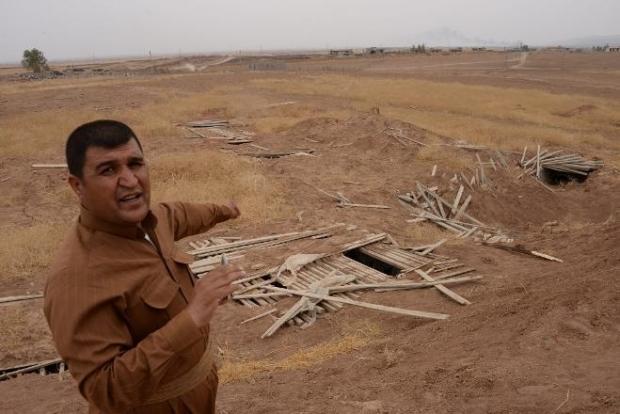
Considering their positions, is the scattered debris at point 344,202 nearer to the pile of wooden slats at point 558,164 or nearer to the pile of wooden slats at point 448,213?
the pile of wooden slats at point 448,213

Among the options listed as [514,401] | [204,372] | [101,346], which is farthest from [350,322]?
[101,346]

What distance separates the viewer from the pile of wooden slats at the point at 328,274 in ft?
23.2

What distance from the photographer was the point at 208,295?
68.8 inches

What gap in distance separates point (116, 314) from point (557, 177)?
17.6 metres

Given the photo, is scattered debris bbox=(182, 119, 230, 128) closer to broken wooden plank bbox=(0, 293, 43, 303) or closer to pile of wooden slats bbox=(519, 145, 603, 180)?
pile of wooden slats bbox=(519, 145, 603, 180)

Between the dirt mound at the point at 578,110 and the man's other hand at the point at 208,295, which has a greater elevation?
the man's other hand at the point at 208,295

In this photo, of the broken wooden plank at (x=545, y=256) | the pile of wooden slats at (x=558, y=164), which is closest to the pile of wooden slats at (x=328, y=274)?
the broken wooden plank at (x=545, y=256)

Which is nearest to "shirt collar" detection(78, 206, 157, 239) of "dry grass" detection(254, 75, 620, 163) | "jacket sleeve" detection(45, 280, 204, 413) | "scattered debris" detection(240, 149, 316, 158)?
"jacket sleeve" detection(45, 280, 204, 413)

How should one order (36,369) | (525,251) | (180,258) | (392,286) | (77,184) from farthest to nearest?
(525,251)
(392,286)
(36,369)
(180,258)
(77,184)

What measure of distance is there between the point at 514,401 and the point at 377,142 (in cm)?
1410

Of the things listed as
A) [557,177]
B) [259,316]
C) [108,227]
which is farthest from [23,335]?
[557,177]

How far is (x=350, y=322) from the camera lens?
6680 mm

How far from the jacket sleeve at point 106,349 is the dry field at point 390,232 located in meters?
2.72

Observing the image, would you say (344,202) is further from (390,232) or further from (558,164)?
(558,164)
